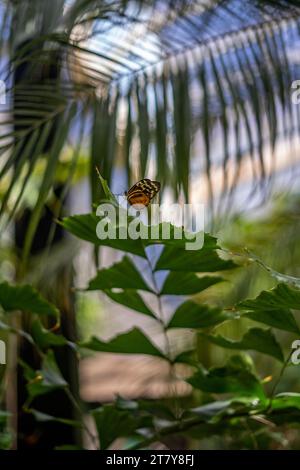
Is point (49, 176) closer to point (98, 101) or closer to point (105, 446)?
point (98, 101)

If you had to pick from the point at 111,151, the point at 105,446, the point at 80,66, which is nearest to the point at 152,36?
the point at 80,66

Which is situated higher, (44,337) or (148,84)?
(148,84)

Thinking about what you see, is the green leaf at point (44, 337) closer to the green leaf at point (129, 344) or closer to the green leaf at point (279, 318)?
the green leaf at point (129, 344)

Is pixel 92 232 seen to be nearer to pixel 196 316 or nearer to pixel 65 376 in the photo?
pixel 196 316

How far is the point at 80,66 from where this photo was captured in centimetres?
103

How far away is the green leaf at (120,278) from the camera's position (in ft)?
1.96

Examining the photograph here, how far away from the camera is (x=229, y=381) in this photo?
623 millimetres

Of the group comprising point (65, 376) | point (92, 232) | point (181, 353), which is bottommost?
point (65, 376)

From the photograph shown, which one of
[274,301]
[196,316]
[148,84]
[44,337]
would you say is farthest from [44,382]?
[148,84]

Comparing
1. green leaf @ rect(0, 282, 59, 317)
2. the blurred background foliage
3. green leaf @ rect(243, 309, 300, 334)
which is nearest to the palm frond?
the blurred background foliage

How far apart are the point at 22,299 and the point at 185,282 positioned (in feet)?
0.51

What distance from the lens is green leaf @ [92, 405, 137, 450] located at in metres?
0.65

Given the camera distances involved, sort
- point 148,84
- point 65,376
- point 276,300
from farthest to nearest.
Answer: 1. point 65,376
2. point 148,84
3. point 276,300

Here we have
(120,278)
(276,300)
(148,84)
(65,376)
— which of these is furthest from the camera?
(65,376)
